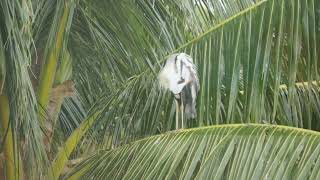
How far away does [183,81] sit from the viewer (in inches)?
80.1

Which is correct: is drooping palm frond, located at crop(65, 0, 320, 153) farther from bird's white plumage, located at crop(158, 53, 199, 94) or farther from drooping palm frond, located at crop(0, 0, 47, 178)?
drooping palm frond, located at crop(0, 0, 47, 178)

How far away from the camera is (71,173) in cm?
239

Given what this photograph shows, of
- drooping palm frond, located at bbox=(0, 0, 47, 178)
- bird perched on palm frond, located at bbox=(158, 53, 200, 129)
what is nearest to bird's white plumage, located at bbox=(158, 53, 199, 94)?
bird perched on palm frond, located at bbox=(158, 53, 200, 129)

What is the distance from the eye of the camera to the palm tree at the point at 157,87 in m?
1.72

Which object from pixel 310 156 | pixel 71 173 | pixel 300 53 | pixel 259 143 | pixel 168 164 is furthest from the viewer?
pixel 71 173

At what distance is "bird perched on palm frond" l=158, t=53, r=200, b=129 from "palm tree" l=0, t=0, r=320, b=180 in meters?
0.10

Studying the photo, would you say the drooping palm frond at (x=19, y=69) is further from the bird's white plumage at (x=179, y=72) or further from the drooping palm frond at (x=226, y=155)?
the bird's white plumage at (x=179, y=72)

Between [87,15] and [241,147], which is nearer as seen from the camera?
[241,147]

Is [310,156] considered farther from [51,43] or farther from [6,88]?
[51,43]

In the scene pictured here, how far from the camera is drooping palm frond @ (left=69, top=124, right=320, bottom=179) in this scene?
166 centimetres

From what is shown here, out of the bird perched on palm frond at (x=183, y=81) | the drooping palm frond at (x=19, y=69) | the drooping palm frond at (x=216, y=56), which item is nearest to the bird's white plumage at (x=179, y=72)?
the bird perched on palm frond at (x=183, y=81)

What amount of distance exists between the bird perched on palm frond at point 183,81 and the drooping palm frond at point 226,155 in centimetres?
10

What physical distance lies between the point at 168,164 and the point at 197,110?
0.36 m

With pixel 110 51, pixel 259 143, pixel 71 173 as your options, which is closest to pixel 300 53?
pixel 259 143
